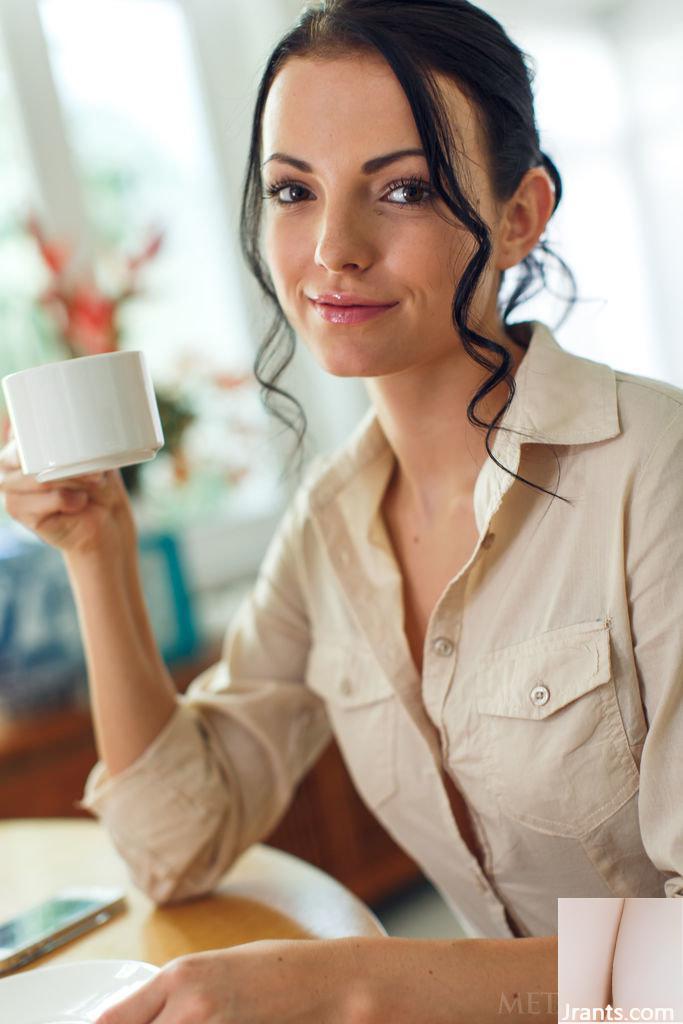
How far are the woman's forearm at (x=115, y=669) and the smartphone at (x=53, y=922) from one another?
0.49 ft

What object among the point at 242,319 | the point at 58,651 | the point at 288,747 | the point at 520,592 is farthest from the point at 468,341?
the point at 242,319

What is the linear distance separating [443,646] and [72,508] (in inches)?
16.8

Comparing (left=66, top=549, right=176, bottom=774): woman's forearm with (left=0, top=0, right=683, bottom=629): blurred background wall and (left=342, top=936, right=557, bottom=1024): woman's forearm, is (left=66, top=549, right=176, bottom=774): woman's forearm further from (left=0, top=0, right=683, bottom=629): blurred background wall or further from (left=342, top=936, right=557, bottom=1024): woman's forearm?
(left=0, top=0, right=683, bottom=629): blurred background wall

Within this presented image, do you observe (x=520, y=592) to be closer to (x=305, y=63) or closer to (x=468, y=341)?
(x=468, y=341)

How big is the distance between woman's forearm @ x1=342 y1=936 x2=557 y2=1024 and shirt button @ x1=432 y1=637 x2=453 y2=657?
307 mm

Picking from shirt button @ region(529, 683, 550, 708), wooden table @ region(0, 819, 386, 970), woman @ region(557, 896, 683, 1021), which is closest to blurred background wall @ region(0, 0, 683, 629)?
wooden table @ region(0, 819, 386, 970)

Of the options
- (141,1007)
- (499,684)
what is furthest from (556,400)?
(141,1007)

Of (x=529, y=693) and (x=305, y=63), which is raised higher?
(x=305, y=63)

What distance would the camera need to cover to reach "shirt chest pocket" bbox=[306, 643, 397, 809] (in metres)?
1.16

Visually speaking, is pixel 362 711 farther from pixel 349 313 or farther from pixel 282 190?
pixel 282 190

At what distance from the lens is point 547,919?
1087mm

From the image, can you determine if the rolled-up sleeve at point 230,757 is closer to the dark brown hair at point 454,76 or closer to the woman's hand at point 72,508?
the woman's hand at point 72,508

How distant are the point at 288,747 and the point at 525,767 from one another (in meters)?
0.39

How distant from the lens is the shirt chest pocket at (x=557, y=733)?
3.15 ft
